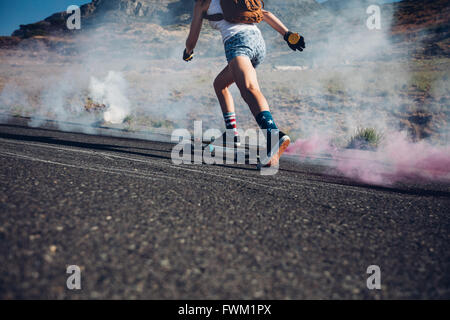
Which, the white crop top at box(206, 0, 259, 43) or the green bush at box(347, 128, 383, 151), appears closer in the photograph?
the white crop top at box(206, 0, 259, 43)

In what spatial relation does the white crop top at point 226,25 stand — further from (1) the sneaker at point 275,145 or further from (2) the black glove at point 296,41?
(1) the sneaker at point 275,145

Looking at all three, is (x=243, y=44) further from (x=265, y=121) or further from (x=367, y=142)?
(x=367, y=142)

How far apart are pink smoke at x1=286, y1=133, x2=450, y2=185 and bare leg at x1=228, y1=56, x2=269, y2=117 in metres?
1.41

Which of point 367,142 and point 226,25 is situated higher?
point 226,25

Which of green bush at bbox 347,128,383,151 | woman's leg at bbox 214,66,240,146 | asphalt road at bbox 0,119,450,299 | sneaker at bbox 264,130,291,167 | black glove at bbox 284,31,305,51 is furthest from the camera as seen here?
green bush at bbox 347,128,383,151

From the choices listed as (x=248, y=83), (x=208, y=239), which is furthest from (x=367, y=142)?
(x=208, y=239)

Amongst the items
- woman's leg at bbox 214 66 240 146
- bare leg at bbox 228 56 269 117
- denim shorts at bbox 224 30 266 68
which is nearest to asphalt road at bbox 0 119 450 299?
bare leg at bbox 228 56 269 117

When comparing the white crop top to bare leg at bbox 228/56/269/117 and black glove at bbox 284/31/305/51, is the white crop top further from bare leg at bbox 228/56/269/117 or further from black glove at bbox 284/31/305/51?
black glove at bbox 284/31/305/51

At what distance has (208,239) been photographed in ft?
4.52

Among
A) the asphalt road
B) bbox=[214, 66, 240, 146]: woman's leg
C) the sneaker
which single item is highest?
bbox=[214, 66, 240, 146]: woman's leg

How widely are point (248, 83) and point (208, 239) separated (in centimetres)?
182

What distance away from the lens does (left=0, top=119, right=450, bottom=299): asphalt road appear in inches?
40.6

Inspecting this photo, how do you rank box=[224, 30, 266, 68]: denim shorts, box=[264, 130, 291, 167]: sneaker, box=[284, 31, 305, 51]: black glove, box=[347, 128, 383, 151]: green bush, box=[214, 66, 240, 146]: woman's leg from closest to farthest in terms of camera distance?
box=[264, 130, 291, 167]: sneaker
box=[224, 30, 266, 68]: denim shorts
box=[284, 31, 305, 51]: black glove
box=[214, 66, 240, 146]: woman's leg
box=[347, 128, 383, 151]: green bush

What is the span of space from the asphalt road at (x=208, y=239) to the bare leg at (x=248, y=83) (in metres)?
0.79
